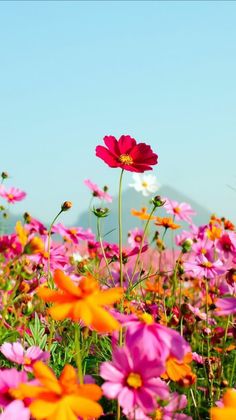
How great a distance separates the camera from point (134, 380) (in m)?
0.64

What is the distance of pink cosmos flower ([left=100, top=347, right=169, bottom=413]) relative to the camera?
629mm

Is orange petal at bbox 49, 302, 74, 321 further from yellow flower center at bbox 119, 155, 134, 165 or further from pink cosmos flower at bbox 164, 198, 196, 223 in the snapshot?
pink cosmos flower at bbox 164, 198, 196, 223

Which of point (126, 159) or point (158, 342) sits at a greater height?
point (126, 159)

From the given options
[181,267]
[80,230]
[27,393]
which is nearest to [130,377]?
[27,393]

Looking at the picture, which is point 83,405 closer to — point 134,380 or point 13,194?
point 134,380

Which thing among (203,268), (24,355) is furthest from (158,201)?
(24,355)

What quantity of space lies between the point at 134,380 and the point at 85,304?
124mm

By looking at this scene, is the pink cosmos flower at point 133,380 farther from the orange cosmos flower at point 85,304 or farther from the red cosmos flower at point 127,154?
the red cosmos flower at point 127,154

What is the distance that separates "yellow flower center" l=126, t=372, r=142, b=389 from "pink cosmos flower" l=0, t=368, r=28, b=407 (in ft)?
0.38

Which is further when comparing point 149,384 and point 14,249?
point 14,249

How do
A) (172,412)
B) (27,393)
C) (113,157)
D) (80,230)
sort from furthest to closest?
1. (80,230)
2. (113,157)
3. (172,412)
4. (27,393)

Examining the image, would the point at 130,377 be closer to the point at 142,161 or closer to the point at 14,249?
the point at 142,161

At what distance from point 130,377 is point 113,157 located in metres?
0.56

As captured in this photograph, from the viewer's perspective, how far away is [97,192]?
215 centimetres
